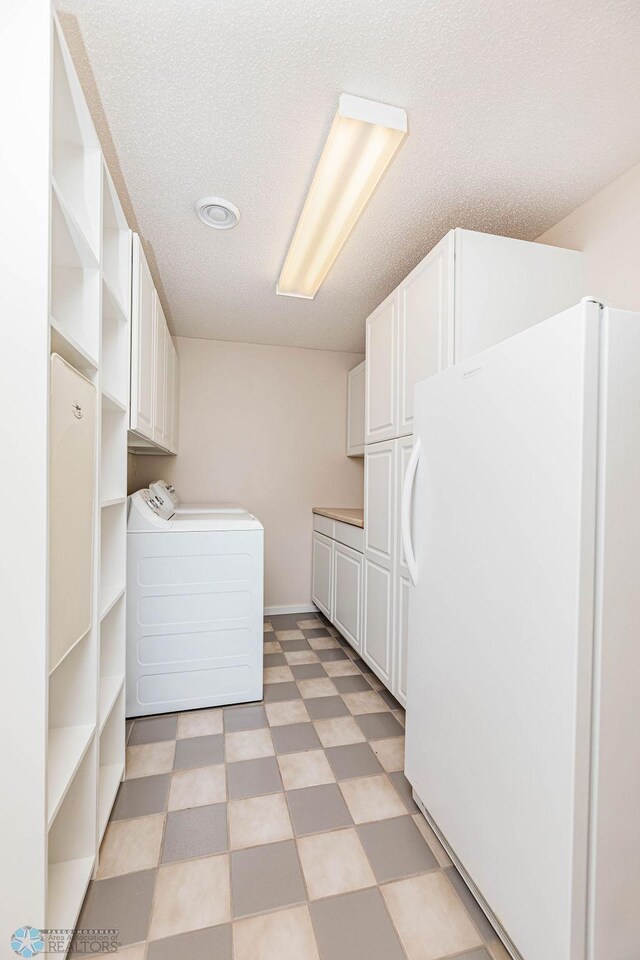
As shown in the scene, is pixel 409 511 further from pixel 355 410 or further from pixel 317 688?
pixel 355 410

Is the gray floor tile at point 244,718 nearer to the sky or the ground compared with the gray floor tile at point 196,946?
nearer to the ground

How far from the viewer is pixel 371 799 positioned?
155 centimetres

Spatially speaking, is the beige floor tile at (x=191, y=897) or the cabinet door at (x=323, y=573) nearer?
the beige floor tile at (x=191, y=897)

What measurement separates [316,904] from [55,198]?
1895mm

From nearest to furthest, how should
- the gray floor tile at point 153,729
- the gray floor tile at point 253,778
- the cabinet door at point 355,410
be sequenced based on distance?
the gray floor tile at point 253,778
the gray floor tile at point 153,729
the cabinet door at point 355,410

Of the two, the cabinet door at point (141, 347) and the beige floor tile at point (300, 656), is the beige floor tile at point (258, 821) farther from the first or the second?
the cabinet door at point (141, 347)

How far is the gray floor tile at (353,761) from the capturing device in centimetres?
169

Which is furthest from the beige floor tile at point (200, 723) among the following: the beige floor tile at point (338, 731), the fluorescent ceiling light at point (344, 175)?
the fluorescent ceiling light at point (344, 175)

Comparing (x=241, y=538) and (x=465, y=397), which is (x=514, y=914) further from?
(x=241, y=538)

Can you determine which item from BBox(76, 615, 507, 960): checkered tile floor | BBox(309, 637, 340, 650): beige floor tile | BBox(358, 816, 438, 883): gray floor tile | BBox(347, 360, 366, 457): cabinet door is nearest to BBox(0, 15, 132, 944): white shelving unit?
BBox(76, 615, 507, 960): checkered tile floor

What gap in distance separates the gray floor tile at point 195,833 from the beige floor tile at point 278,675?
0.95 metres

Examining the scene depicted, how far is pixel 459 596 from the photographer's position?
1204mm

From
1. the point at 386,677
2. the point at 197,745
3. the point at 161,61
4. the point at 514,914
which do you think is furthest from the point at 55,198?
the point at 386,677

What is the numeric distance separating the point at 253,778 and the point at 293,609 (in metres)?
2.09
